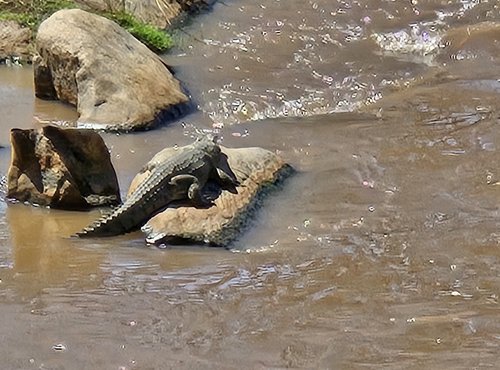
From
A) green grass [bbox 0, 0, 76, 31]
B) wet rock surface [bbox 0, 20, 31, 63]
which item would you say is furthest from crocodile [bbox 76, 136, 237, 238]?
green grass [bbox 0, 0, 76, 31]

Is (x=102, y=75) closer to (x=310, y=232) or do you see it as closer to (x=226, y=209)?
(x=226, y=209)

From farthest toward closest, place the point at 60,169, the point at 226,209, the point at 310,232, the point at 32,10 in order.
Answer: the point at 32,10 < the point at 60,169 < the point at 226,209 < the point at 310,232

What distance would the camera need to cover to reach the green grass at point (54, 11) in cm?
1109

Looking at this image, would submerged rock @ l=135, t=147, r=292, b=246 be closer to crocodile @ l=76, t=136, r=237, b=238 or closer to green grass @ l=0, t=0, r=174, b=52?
crocodile @ l=76, t=136, r=237, b=238

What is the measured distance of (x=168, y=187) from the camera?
670cm

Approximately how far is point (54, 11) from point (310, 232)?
6.23 m

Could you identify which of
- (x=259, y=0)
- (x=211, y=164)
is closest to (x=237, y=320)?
(x=211, y=164)

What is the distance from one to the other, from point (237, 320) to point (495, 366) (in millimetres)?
1300

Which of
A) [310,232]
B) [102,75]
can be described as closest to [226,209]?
[310,232]

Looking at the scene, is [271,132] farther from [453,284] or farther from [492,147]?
[453,284]

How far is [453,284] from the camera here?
215 inches

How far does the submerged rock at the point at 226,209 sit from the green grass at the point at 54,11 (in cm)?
387

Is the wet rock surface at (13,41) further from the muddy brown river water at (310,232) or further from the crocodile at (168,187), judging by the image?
the crocodile at (168,187)

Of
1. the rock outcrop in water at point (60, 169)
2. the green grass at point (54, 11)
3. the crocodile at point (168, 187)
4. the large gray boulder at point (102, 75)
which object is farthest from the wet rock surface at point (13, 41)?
the crocodile at point (168, 187)
